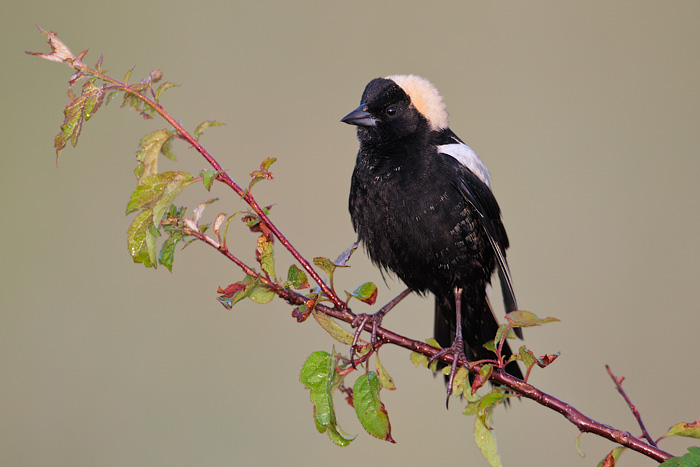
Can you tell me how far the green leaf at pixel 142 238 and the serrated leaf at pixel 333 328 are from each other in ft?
1.34

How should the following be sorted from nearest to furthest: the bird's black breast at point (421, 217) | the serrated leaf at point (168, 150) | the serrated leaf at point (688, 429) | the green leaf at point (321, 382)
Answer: the serrated leaf at point (688, 429) → the green leaf at point (321, 382) → the serrated leaf at point (168, 150) → the bird's black breast at point (421, 217)

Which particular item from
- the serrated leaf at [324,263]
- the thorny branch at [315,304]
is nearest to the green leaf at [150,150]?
the thorny branch at [315,304]

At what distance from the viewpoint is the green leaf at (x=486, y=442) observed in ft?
4.89

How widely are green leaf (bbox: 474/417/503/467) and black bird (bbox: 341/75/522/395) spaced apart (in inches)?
21.1

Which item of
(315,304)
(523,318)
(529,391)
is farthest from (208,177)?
(529,391)

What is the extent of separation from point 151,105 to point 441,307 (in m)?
1.53

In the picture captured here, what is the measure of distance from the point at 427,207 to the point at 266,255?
83cm

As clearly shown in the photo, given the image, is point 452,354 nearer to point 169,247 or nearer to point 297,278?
point 297,278

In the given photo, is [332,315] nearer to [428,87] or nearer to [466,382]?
[466,382]

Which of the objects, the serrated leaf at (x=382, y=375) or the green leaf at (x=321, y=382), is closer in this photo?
the green leaf at (x=321, y=382)

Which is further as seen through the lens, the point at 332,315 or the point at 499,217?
the point at 499,217

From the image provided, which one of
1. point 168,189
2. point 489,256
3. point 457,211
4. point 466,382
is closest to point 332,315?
point 466,382

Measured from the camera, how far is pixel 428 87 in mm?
2445

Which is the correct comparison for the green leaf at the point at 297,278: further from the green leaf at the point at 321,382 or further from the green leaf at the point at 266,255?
the green leaf at the point at 321,382
